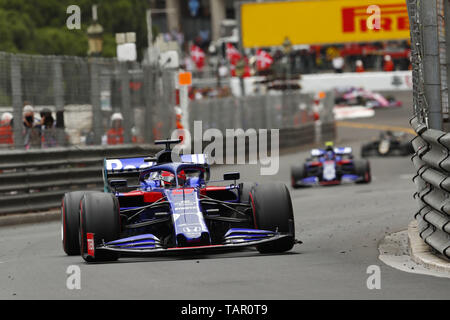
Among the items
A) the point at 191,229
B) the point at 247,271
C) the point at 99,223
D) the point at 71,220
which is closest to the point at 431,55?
the point at 191,229

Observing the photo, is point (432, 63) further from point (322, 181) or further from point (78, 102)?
point (322, 181)

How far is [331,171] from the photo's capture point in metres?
24.8

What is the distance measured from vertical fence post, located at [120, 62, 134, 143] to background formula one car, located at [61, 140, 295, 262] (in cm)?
857

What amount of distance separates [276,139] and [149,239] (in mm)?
27498

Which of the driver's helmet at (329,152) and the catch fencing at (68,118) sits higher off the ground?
the catch fencing at (68,118)

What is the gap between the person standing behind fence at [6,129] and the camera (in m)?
18.4

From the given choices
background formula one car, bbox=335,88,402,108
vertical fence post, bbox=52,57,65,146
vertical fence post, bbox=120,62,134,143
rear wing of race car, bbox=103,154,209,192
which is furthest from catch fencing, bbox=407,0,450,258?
background formula one car, bbox=335,88,402,108

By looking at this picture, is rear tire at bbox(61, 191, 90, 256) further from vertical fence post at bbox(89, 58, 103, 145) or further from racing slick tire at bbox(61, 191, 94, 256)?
vertical fence post at bbox(89, 58, 103, 145)

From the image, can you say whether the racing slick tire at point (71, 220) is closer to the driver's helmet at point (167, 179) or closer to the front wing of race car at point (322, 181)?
the driver's helmet at point (167, 179)

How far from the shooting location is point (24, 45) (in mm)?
49531

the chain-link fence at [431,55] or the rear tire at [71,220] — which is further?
the rear tire at [71,220]

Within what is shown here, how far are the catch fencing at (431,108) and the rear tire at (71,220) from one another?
3.40m

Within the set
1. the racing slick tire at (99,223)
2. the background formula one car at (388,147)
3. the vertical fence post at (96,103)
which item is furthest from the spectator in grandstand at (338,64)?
the racing slick tire at (99,223)
